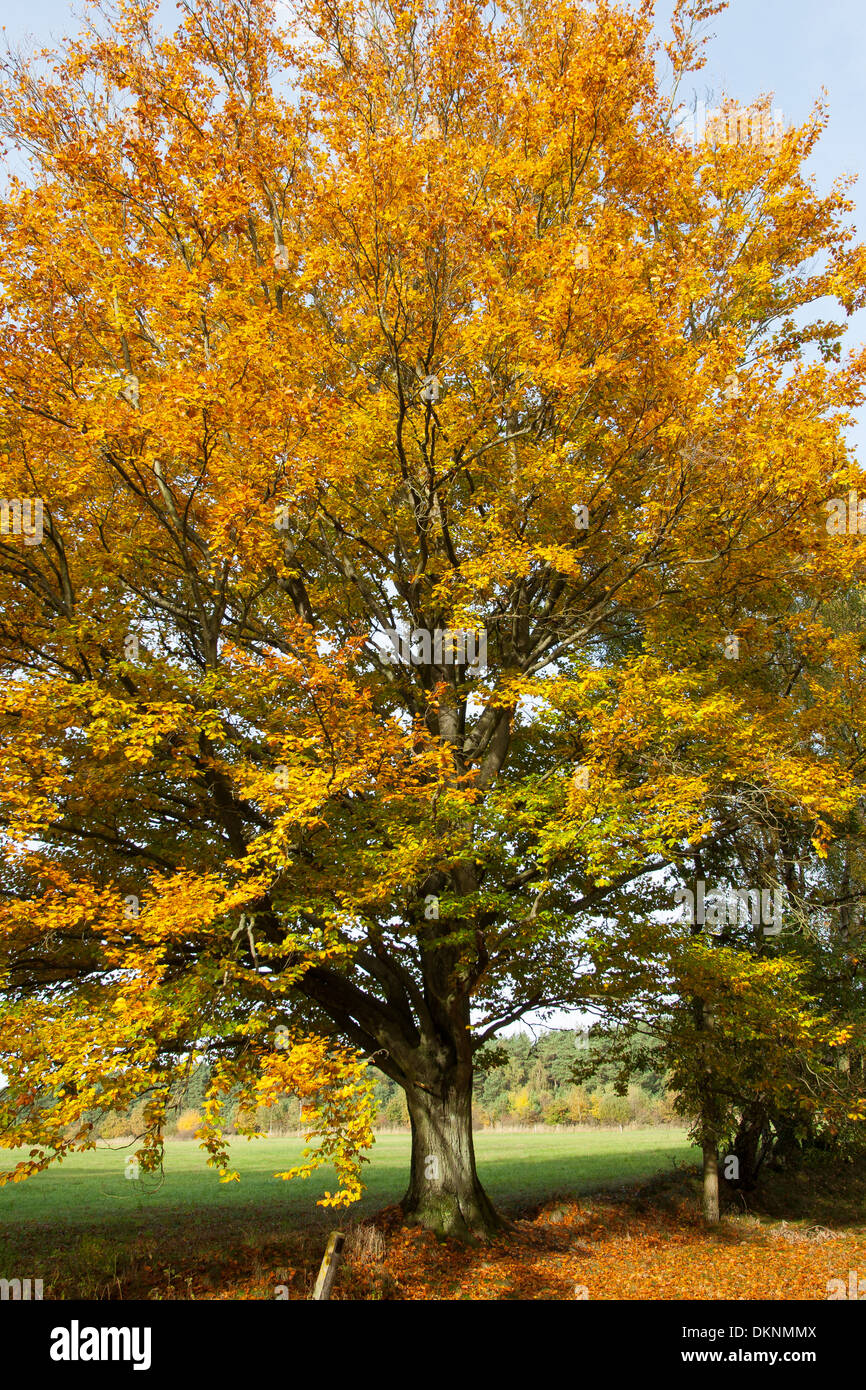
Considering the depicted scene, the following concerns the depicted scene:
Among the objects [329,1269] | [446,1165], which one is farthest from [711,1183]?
[329,1269]

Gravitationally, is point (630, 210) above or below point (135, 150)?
above

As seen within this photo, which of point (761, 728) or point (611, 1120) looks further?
point (611, 1120)

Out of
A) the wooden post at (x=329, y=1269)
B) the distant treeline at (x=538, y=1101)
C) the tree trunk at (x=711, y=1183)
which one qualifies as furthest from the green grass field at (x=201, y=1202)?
the distant treeline at (x=538, y=1101)

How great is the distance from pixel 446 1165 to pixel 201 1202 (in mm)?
13212

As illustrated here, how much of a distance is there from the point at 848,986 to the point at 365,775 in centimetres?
1140

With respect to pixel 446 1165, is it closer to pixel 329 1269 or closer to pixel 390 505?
pixel 329 1269

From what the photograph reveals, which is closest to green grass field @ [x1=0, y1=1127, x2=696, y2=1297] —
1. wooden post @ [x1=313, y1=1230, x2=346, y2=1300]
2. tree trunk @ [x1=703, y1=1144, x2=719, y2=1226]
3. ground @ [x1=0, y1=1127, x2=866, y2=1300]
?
ground @ [x1=0, y1=1127, x2=866, y2=1300]

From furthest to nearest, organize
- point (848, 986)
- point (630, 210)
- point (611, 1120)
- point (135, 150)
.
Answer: point (611, 1120) < point (848, 986) < point (630, 210) < point (135, 150)

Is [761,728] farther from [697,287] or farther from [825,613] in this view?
[825,613]

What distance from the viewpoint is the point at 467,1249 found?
11.6m

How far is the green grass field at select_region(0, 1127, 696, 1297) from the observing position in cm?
1062
